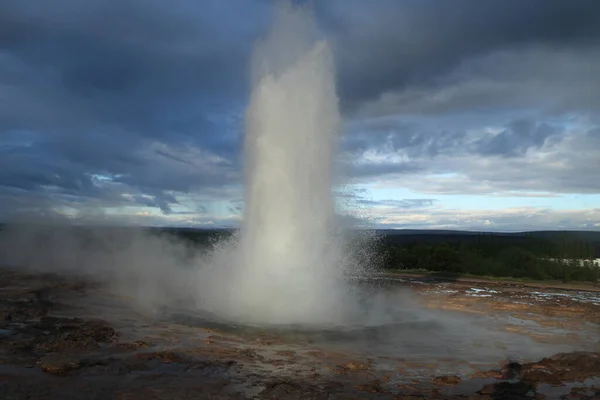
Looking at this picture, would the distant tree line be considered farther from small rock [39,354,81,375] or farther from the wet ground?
small rock [39,354,81,375]

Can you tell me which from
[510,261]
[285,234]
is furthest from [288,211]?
[510,261]

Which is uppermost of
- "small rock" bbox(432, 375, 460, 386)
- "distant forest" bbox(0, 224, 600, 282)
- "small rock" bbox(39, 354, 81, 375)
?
"distant forest" bbox(0, 224, 600, 282)

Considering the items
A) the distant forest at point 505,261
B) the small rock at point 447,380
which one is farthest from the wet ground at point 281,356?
the distant forest at point 505,261

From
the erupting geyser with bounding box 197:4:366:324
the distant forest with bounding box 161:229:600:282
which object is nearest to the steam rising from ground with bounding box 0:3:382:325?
the erupting geyser with bounding box 197:4:366:324

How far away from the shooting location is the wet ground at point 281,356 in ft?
21.8

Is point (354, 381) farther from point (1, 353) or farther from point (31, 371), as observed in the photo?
point (1, 353)

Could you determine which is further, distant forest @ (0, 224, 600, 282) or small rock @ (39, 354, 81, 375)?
distant forest @ (0, 224, 600, 282)

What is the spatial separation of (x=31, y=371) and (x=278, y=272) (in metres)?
6.66

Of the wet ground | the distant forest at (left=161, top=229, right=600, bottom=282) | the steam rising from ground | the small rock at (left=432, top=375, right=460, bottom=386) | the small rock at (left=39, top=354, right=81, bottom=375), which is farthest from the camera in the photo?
the distant forest at (left=161, top=229, right=600, bottom=282)

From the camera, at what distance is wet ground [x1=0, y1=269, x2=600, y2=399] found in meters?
6.64

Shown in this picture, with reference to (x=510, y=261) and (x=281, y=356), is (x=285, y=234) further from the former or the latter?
(x=510, y=261)

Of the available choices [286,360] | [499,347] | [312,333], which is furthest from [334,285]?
[286,360]

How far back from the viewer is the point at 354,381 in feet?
23.5

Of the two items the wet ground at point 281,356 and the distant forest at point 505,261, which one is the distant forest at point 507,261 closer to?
the distant forest at point 505,261
